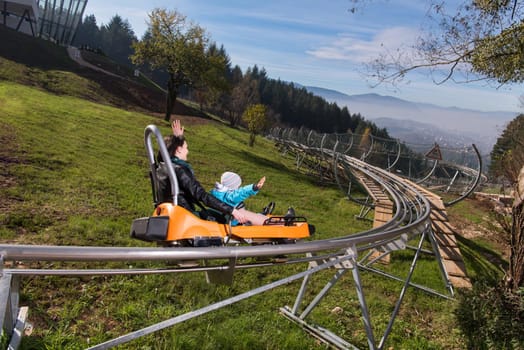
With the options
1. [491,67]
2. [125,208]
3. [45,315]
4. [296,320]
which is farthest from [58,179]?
[491,67]

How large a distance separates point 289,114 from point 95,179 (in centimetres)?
9797

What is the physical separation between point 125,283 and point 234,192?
9.69 feet

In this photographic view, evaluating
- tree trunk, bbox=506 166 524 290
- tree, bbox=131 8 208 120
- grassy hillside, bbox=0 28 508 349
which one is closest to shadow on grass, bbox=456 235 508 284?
grassy hillside, bbox=0 28 508 349

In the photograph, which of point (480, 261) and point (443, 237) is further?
point (480, 261)

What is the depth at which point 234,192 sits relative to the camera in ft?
14.2

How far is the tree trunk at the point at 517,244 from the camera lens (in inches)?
253

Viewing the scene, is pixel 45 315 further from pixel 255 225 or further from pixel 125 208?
pixel 125 208

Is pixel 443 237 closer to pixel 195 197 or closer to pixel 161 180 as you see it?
pixel 195 197

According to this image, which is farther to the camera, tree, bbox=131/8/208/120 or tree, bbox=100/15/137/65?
tree, bbox=100/15/137/65

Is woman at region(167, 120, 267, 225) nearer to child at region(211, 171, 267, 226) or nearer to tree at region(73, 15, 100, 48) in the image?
child at region(211, 171, 267, 226)

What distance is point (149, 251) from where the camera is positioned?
2.77 metres

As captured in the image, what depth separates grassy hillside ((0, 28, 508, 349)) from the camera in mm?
5082

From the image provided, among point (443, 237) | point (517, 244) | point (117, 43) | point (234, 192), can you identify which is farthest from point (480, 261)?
point (117, 43)

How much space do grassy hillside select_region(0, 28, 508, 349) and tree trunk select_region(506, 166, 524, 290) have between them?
4.32 ft
